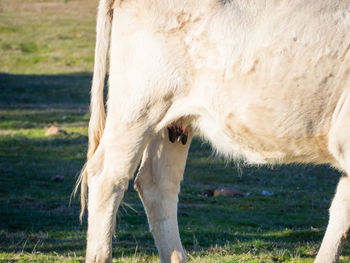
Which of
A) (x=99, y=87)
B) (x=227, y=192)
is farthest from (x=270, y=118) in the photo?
(x=227, y=192)

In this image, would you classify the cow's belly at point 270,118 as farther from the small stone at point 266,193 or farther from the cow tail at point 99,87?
the small stone at point 266,193

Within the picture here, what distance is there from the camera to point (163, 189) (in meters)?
5.83

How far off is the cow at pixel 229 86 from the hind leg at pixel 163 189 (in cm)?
36

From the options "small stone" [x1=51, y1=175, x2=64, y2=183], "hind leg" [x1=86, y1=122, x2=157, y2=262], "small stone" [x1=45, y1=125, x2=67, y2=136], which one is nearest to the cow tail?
"hind leg" [x1=86, y1=122, x2=157, y2=262]

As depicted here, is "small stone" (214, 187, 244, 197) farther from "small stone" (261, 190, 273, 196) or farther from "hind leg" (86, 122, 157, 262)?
"hind leg" (86, 122, 157, 262)

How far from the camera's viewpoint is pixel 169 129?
223 inches

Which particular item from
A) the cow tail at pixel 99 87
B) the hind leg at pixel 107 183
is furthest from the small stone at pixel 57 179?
the hind leg at pixel 107 183

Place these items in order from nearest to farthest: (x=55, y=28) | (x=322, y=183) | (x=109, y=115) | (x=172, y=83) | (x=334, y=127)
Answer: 1. (x=334, y=127)
2. (x=172, y=83)
3. (x=109, y=115)
4. (x=322, y=183)
5. (x=55, y=28)

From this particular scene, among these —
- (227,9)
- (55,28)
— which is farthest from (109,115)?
(55,28)

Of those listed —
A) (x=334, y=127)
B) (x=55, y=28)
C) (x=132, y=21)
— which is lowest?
(x=55, y=28)

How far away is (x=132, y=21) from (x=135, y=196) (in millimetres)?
8263

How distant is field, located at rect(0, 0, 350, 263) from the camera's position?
7801 millimetres

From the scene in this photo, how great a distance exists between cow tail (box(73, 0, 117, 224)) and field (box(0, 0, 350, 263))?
0.53 m

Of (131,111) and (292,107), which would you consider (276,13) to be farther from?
(131,111)
